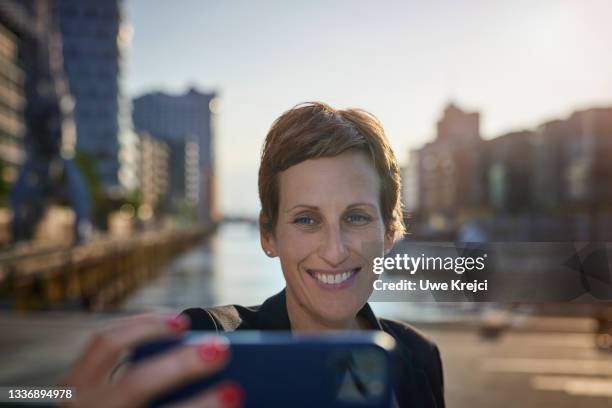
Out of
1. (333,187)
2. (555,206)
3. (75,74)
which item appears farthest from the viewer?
(555,206)

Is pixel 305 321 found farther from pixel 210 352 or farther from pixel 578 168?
pixel 578 168

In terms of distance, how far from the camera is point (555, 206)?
28828mm

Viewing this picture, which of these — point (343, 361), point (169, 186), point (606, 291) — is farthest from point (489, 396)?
point (169, 186)

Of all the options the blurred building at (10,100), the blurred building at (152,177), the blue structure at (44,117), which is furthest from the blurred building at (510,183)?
the blurred building at (10,100)

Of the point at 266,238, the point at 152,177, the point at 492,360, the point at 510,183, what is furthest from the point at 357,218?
the point at 152,177

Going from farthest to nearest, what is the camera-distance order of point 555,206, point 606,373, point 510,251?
1. point 555,206
2. point 606,373
3. point 510,251

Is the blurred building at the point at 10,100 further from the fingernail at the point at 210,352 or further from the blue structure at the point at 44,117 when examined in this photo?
the fingernail at the point at 210,352

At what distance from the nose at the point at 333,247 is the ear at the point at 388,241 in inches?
4.1

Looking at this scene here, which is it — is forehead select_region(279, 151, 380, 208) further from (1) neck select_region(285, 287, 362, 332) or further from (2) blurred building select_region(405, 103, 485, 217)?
(2) blurred building select_region(405, 103, 485, 217)

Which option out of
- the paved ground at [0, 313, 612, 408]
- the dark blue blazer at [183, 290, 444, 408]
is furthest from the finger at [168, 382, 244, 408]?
the paved ground at [0, 313, 612, 408]

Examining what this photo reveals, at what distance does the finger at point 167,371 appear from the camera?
1.70ft

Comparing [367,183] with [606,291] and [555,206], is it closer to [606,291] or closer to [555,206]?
[606,291]

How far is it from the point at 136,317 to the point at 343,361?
18 cm

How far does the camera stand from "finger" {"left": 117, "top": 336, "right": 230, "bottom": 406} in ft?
1.70
